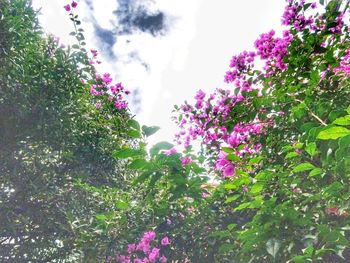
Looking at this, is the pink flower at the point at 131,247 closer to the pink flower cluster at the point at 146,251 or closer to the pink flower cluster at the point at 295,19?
the pink flower cluster at the point at 146,251

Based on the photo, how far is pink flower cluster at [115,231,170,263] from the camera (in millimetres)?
4494

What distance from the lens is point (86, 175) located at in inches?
287

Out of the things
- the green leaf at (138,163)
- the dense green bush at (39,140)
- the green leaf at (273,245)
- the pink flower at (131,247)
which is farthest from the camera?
the dense green bush at (39,140)

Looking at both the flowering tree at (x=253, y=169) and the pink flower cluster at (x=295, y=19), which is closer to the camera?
the flowering tree at (x=253, y=169)

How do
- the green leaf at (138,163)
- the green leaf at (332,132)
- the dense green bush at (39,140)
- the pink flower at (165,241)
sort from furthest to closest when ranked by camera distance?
the dense green bush at (39,140), the pink flower at (165,241), the green leaf at (138,163), the green leaf at (332,132)

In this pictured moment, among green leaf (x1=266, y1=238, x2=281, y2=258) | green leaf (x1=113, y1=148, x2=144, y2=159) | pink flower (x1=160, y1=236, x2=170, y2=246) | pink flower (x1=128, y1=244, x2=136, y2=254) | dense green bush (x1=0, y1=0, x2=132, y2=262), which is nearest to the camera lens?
green leaf (x1=113, y1=148, x2=144, y2=159)

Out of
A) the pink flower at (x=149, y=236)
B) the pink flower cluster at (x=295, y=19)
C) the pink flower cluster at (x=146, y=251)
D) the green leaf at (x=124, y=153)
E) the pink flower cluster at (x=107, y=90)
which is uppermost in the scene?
the pink flower cluster at (x=107, y=90)

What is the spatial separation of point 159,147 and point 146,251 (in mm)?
3229

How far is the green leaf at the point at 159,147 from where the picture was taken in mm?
1813

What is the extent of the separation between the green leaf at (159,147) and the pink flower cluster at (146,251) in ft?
9.96

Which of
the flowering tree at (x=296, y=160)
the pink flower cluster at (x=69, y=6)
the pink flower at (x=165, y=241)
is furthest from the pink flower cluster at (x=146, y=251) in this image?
the pink flower cluster at (x=69, y=6)

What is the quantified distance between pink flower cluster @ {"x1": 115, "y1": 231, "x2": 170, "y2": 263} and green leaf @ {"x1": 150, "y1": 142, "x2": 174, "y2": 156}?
3.04m

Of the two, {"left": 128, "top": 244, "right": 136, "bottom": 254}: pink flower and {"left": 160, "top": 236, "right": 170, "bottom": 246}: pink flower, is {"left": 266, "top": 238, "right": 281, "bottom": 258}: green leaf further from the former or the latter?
{"left": 128, "top": 244, "right": 136, "bottom": 254}: pink flower

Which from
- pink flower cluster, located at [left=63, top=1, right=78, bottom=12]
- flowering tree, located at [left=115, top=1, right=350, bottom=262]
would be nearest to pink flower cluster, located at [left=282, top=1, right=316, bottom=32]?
flowering tree, located at [left=115, top=1, right=350, bottom=262]
